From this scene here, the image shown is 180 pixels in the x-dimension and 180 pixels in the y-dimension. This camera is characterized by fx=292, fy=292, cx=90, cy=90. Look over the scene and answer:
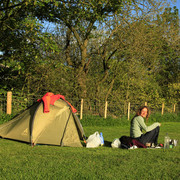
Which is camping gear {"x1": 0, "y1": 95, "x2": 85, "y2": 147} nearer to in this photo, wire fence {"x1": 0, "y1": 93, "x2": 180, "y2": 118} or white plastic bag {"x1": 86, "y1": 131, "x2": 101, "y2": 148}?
white plastic bag {"x1": 86, "y1": 131, "x2": 101, "y2": 148}

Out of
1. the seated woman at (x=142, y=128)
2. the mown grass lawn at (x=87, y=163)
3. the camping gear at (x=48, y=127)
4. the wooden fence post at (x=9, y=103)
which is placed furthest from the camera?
the wooden fence post at (x=9, y=103)

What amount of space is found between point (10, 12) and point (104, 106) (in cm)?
760

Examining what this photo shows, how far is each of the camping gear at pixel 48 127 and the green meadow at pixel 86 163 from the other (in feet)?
1.48

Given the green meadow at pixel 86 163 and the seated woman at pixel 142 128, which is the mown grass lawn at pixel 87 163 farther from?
the seated woman at pixel 142 128

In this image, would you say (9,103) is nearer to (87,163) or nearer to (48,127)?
(48,127)

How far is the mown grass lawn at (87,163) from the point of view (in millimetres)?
5590

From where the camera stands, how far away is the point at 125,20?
1822cm

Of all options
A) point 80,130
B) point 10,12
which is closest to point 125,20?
point 10,12

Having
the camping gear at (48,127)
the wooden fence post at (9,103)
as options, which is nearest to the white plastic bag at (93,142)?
the camping gear at (48,127)

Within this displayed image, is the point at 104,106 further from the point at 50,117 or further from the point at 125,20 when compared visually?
the point at 50,117

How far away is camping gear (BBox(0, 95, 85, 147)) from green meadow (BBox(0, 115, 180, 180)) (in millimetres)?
450

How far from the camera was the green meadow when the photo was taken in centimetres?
559

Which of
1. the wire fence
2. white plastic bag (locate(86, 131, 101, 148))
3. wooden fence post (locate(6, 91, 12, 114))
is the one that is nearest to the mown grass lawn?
white plastic bag (locate(86, 131, 101, 148))

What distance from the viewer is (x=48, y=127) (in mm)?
9594
